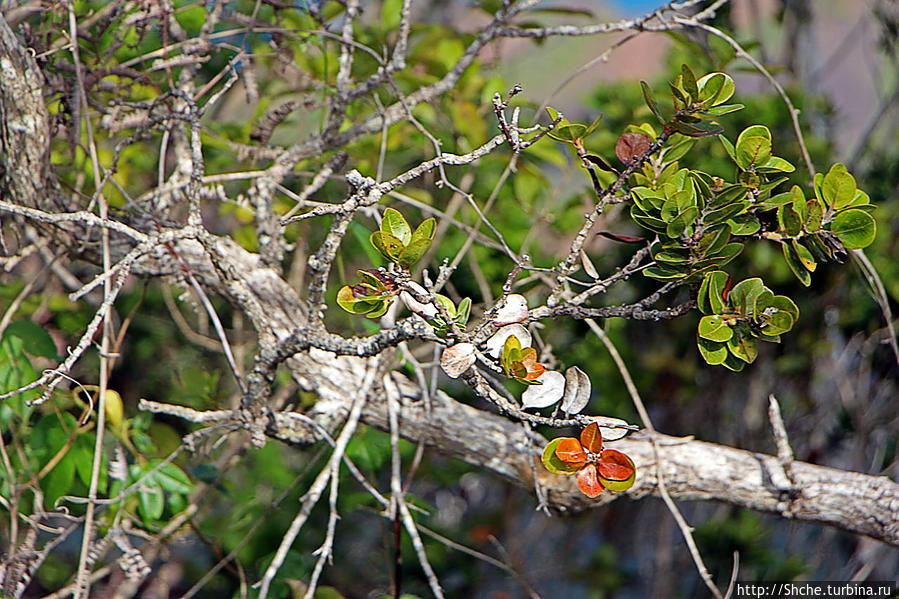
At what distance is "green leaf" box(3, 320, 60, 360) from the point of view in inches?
40.7

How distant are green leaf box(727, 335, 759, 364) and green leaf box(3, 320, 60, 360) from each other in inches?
34.4

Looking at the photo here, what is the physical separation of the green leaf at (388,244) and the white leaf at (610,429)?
24 centimetres

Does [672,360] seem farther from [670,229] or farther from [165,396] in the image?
[165,396]

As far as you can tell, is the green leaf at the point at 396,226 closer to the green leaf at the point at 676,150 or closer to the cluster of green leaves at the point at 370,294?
the cluster of green leaves at the point at 370,294

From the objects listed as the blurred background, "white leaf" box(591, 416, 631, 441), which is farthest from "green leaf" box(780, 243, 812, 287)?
the blurred background

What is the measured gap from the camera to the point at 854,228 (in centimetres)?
74

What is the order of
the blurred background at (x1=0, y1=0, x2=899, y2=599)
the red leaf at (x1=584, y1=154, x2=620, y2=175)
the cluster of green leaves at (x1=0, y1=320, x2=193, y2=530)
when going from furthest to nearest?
the blurred background at (x1=0, y1=0, x2=899, y2=599) → the cluster of green leaves at (x1=0, y1=320, x2=193, y2=530) → the red leaf at (x1=584, y1=154, x2=620, y2=175)

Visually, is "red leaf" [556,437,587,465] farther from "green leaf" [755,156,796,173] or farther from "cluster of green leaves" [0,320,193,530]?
"cluster of green leaves" [0,320,193,530]

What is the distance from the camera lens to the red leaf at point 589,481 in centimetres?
72

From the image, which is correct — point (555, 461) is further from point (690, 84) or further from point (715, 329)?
point (690, 84)

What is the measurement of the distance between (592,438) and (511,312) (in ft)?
0.47

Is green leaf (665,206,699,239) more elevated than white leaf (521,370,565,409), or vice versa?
green leaf (665,206,699,239)

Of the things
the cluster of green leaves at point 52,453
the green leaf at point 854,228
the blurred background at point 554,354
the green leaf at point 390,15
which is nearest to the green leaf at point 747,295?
the green leaf at point 854,228

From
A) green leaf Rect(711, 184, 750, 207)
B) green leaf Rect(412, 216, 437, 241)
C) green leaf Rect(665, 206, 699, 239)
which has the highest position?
green leaf Rect(711, 184, 750, 207)
